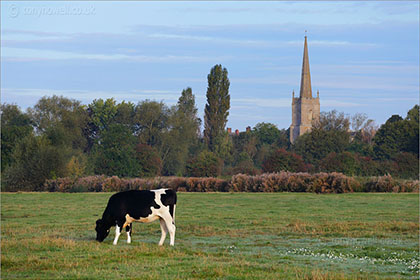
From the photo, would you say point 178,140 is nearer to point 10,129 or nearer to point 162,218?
point 10,129

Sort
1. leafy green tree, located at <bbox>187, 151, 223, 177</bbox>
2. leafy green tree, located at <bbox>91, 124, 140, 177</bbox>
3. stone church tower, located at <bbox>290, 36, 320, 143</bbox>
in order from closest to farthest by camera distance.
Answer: leafy green tree, located at <bbox>187, 151, 223, 177</bbox> < leafy green tree, located at <bbox>91, 124, 140, 177</bbox> < stone church tower, located at <bbox>290, 36, 320, 143</bbox>

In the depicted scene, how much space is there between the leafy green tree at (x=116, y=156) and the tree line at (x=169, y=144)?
0.39ft

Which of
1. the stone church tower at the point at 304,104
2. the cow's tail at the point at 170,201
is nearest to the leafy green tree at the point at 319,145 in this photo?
the cow's tail at the point at 170,201

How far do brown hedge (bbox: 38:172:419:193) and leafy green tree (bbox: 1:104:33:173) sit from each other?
599 inches

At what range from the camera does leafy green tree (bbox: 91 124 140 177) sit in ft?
245

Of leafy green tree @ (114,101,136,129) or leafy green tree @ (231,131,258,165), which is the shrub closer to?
leafy green tree @ (231,131,258,165)

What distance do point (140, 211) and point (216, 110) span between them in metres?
87.1

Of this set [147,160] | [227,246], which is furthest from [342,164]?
[227,246]

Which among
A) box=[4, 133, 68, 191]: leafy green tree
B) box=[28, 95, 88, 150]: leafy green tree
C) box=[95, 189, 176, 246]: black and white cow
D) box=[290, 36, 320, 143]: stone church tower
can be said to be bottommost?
box=[95, 189, 176, 246]: black and white cow

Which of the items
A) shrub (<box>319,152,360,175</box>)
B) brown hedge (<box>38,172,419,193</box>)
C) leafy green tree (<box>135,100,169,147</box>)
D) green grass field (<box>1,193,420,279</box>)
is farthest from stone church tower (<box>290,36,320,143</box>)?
green grass field (<box>1,193,420,279</box>)

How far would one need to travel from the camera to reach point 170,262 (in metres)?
15.5

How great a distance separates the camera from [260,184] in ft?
171

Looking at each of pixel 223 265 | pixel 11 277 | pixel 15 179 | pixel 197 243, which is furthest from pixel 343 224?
pixel 15 179

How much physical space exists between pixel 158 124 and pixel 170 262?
292 ft
